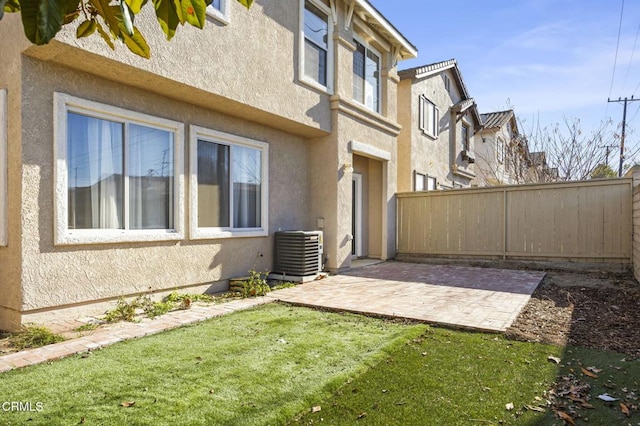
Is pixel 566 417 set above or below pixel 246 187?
below

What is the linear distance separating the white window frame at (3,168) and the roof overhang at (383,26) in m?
8.76

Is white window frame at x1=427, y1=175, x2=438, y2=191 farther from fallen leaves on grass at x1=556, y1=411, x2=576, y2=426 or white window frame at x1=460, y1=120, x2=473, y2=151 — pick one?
fallen leaves on grass at x1=556, y1=411, x2=576, y2=426

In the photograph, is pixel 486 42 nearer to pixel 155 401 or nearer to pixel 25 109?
pixel 25 109

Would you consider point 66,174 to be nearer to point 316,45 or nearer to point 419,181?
point 316,45

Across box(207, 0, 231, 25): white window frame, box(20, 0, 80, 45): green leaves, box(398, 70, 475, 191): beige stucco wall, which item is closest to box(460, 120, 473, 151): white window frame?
box(398, 70, 475, 191): beige stucco wall

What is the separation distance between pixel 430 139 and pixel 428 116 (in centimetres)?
106

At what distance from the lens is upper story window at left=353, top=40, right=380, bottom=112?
12406mm

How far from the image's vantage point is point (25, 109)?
5605mm

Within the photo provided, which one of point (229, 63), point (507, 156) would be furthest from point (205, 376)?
point (507, 156)

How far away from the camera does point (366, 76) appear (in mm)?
12922

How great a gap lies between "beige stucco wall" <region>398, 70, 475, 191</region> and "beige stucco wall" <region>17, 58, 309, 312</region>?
893 cm

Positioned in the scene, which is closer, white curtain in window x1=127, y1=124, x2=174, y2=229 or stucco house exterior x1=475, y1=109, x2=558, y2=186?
white curtain in window x1=127, y1=124, x2=174, y2=229

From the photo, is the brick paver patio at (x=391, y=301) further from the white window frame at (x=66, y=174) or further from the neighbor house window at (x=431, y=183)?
the neighbor house window at (x=431, y=183)

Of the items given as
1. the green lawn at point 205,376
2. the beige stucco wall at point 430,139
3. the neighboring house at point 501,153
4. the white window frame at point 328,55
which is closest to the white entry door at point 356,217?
the beige stucco wall at point 430,139
